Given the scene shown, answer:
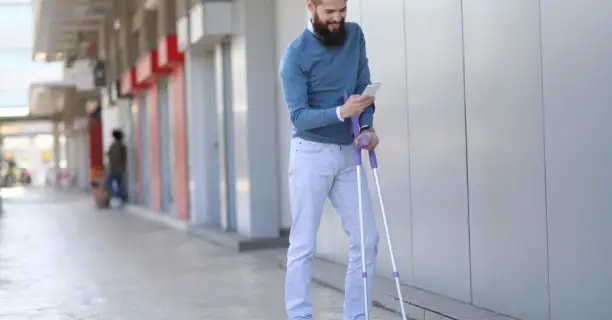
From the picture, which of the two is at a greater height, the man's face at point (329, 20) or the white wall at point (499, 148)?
the man's face at point (329, 20)

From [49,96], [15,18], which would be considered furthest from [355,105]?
[15,18]

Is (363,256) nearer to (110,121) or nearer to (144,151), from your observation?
(144,151)

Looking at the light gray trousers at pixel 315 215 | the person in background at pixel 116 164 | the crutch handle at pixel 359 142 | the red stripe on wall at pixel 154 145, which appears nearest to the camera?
the crutch handle at pixel 359 142

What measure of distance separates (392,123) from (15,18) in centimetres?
4329

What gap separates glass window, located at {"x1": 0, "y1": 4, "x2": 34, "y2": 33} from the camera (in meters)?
47.7

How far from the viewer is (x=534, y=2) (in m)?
5.36

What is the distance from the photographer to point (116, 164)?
24.8 m

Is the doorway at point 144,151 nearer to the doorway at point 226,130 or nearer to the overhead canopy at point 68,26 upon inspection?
the overhead canopy at point 68,26

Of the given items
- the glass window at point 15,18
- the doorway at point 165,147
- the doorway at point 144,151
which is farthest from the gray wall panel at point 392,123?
the glass window at point 15,18

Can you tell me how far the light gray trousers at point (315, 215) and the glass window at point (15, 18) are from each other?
147 ft

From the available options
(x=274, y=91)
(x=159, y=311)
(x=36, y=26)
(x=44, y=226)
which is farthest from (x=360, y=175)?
(x=36, y=26)

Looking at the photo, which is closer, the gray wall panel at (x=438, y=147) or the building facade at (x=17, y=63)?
the gray wall panel at (x=438, y=147)

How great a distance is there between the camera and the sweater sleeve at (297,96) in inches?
195

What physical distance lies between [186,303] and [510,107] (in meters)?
3.05
